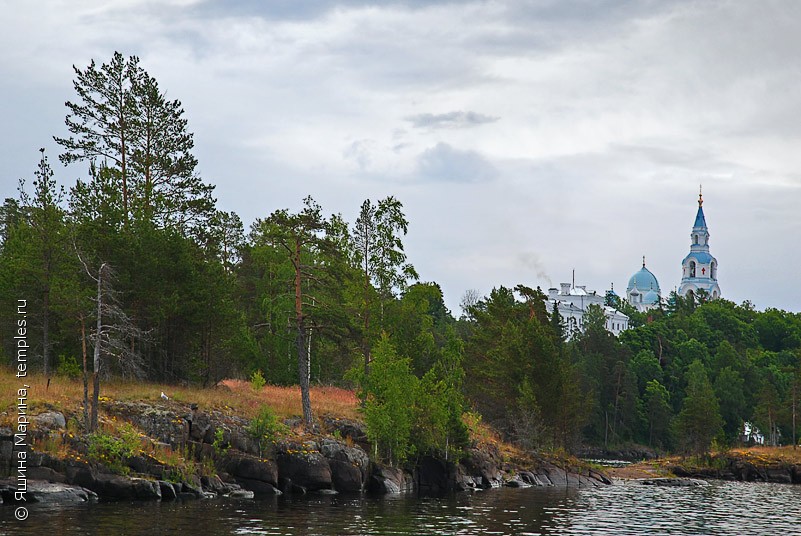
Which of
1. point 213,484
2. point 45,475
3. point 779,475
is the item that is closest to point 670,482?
point 779,475

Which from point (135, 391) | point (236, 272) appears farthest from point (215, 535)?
point (236, 272)

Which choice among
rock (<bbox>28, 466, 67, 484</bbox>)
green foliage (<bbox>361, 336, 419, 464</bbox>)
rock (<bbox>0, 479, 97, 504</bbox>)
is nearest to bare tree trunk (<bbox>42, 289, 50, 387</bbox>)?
rock (<bbox>28, 466, 67, 484</bbox>)

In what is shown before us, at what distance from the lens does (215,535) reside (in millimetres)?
28578

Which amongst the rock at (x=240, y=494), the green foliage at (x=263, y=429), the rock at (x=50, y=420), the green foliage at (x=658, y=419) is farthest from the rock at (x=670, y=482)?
the green foliage at (x=658, y=419)

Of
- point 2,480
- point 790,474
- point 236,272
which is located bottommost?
point 790,474

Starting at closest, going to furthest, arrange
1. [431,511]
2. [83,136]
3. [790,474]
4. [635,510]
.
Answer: [431,511] < [635,510] < [83,136] < [790,474]

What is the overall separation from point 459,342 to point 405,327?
4016 millimetres

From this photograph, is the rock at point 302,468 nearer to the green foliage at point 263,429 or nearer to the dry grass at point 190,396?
the green foliage at point 263,429

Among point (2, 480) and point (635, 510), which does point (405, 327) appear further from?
point (2, 480)

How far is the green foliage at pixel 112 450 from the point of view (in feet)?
128

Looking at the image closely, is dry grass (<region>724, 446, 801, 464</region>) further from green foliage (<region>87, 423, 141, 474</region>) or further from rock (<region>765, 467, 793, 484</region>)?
green foliage (<region>87, 423, 141, 474</region>)

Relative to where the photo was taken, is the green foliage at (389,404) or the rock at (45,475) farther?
the green foliage at (389,404)

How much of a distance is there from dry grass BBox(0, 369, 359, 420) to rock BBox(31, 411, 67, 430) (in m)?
0.68

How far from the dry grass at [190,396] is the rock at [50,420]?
68 cm
